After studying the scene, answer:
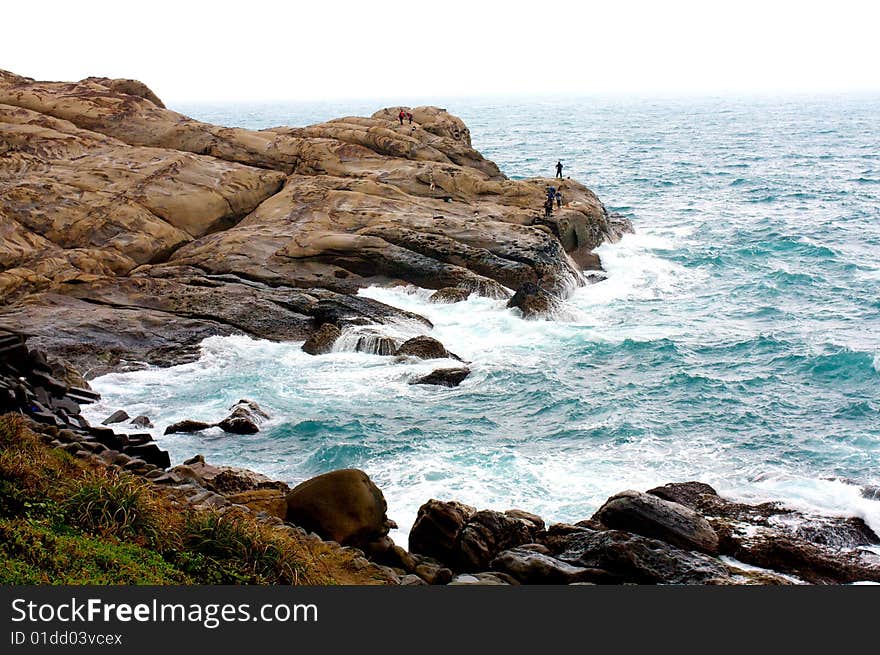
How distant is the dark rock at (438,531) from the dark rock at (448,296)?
19.7m

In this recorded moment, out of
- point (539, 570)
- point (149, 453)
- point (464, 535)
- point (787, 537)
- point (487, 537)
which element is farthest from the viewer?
point (149, 453)

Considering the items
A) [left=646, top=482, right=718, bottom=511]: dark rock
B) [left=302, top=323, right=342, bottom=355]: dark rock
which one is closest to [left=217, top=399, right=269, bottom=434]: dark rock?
[left=302, top=323, right=342, bottom=355]: dark rock

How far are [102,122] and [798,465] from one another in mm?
44620

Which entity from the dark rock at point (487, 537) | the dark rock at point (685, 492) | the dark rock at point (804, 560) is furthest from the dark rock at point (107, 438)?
the dark rock at point (804, 560)

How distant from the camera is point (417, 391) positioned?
2748 centimetres

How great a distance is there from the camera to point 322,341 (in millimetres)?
30188

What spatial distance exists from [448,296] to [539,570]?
22.2 metres

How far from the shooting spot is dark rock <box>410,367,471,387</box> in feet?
92.2

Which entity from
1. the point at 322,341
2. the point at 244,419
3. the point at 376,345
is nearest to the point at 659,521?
the point at 244,419

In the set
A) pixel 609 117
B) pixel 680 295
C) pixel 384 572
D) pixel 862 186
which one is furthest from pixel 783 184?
pixel 609 117

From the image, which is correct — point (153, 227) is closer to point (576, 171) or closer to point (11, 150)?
point (11, 150)

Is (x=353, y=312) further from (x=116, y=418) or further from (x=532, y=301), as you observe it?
(x=116, y=418)

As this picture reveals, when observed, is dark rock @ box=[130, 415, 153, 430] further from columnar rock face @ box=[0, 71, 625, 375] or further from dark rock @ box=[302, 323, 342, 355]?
dark rock @ box=[302, 323, 342, 355]

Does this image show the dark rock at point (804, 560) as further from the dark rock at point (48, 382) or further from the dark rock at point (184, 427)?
the dark rock at point (48, 382)
